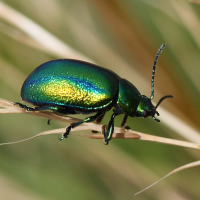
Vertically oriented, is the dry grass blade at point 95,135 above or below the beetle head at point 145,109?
below

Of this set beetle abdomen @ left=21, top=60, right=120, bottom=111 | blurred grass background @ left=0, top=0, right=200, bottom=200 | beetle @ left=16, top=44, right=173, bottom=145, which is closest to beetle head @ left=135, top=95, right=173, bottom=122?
beetle @ left=16, top=44, right=173, bottom=145

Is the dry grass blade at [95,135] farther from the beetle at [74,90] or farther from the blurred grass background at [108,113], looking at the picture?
the blurred grass background at [108,113]

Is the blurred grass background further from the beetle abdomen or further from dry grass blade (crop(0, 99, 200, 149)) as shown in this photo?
dry grass blade (crop(0, 99, 200, 149))

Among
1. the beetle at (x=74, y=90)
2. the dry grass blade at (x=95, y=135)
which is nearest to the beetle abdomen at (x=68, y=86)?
the beetle at (x=74, y=90)

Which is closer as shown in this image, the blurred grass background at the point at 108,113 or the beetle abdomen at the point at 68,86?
the beetle abdomen at the point at 68,86

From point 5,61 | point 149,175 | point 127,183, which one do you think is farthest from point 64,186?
point 5,61

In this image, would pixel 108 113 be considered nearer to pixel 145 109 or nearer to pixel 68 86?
pixel 145 109

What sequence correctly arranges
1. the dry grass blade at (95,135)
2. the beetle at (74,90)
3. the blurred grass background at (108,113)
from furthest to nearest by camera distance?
the blurred grass background at (108,113)
the beetle at (74,90)
the dry grass blade at (95,135)

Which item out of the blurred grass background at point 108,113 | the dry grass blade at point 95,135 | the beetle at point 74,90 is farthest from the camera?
the blurred grass background at point 108,113
